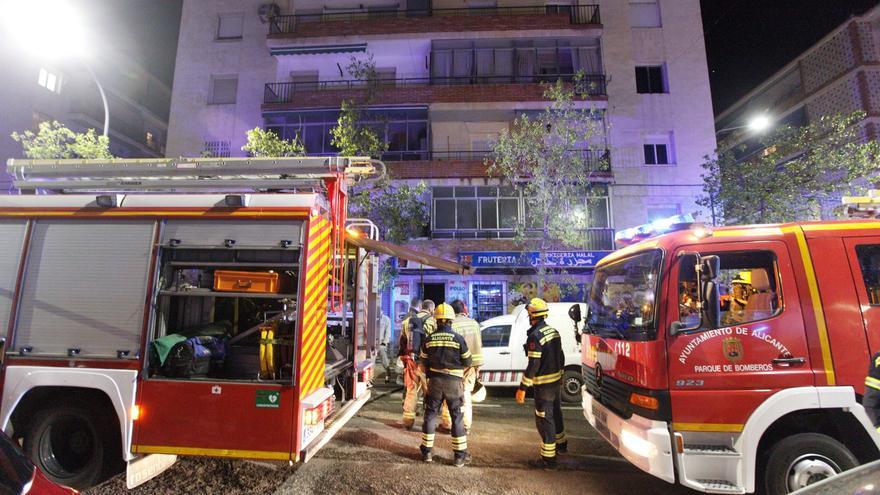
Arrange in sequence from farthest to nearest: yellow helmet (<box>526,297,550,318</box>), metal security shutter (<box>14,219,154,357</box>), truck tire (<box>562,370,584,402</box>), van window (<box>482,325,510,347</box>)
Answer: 1. van window (<box>482,325,510,347</box>)
2. truck tire (<box>562,370,584,402</box>)
3. yellow helmet (<box>526,297,550,318</box>)
4. metal security shutter (<box>14,219,154,357</box>)

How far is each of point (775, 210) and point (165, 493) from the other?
50.1ft

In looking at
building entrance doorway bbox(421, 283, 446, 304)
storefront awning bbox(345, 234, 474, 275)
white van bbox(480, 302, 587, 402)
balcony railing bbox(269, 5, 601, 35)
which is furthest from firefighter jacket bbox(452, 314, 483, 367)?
balcony railing bbox(269, 5, 601, 35)

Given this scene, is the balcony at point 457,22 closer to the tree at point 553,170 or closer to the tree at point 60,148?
the tree at point 553,170

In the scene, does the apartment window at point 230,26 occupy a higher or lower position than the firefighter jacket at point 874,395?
higher

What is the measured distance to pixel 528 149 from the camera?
544 inches

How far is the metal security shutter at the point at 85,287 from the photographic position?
404cm

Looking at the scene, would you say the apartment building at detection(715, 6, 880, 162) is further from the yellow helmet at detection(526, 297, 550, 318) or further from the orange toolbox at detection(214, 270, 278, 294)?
the orange toolbox at detection(214, 270, 278, 294)

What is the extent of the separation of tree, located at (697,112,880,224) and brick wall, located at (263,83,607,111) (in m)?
8.81

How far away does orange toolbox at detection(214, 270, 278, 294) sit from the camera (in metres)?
4.10

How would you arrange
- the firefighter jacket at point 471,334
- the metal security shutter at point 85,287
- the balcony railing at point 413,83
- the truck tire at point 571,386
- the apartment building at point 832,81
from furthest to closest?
the apartment building at point 832,81 → the balcony railing at point 413,83 → the truck tire at point 571,386 → the firefighter jacket at point 471,334 → the metal security shutter at point 85,287

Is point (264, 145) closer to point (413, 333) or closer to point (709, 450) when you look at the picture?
point (413, 333)

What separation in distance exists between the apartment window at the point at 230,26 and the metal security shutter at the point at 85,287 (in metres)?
20.8

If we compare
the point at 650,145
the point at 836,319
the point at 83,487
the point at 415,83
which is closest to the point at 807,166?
the point at 650,145

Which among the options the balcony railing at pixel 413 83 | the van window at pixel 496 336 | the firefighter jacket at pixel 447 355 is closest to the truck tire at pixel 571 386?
the van window at pixel 496 336
